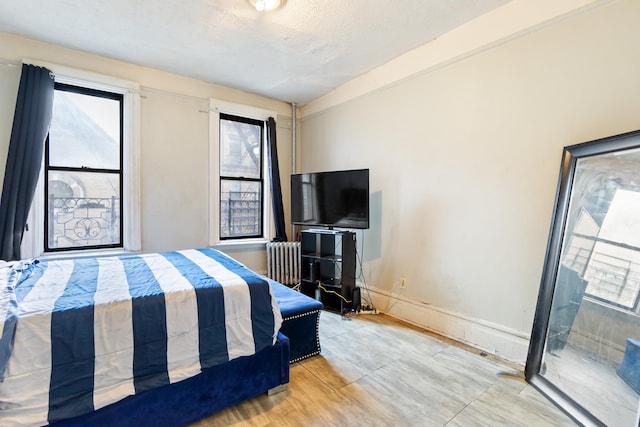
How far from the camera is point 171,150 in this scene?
3.44 m

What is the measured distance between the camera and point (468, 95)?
8.28 ft

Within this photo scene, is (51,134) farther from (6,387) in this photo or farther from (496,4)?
(496,4)

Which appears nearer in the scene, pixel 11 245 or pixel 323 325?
pixel 11 245

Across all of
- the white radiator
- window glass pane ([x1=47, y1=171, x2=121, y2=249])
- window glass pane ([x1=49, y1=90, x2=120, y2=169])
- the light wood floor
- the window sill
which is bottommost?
the light wood floor

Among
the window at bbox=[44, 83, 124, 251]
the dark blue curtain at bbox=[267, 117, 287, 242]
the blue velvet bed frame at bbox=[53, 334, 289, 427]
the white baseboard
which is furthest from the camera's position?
the dark blue curtain at bbox=[267, 117, 287, 242]

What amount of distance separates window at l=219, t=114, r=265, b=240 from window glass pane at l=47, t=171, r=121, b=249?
120 centimetres

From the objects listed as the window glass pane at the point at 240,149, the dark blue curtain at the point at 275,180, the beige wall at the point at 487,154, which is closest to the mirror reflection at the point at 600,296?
the beige wall at the point at 487,154

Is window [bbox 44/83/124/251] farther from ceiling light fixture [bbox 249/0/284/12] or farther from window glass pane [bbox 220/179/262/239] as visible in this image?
ceiling light fixture [bbox 249/0/284/12]

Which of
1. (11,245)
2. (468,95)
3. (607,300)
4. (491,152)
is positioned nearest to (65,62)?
(11,245)

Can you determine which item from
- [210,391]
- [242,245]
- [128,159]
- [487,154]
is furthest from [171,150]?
[487,154]

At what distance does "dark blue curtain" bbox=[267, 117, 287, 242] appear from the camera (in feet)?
13.4

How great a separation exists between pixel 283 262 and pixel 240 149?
1.67 metres

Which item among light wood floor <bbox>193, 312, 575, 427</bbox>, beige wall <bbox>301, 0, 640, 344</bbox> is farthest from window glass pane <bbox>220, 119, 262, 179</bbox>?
light wood floor <bbox>193, 312, 575, 427</bbox>

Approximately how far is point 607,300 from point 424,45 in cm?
245
